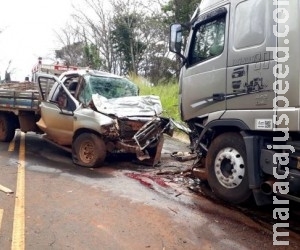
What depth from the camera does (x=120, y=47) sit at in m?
28.3

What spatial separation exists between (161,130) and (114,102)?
45.8 inches

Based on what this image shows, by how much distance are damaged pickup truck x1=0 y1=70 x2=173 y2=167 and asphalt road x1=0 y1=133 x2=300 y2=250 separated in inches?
17.7

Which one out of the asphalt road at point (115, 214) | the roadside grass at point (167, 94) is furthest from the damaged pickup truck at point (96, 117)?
the roadside grass at point (167, 94)

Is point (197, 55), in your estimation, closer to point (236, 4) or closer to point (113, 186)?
point (236, 4)

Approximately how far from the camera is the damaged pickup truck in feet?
23.7

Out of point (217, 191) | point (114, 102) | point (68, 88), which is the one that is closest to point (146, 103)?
point (114, 102)

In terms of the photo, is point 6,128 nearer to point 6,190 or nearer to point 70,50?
point 6,190

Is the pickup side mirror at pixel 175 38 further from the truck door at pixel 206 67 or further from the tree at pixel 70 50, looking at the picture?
the tree at pixel 70 50

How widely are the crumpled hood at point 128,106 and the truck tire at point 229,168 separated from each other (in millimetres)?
2597

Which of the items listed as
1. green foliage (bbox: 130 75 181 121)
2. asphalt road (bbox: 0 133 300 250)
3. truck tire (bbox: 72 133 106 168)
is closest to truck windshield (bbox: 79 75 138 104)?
truck tire (bbox: 72 133 106 168)

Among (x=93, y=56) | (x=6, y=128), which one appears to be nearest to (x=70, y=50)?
(x=93, y=56)

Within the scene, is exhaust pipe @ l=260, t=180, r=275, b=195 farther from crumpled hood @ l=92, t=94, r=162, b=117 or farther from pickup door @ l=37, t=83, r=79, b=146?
pickup door @ l=37, t=83, r=79, b=146

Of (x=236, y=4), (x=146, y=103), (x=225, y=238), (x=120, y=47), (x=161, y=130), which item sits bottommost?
(x=225, y=238)

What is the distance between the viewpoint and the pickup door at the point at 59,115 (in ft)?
25.9
